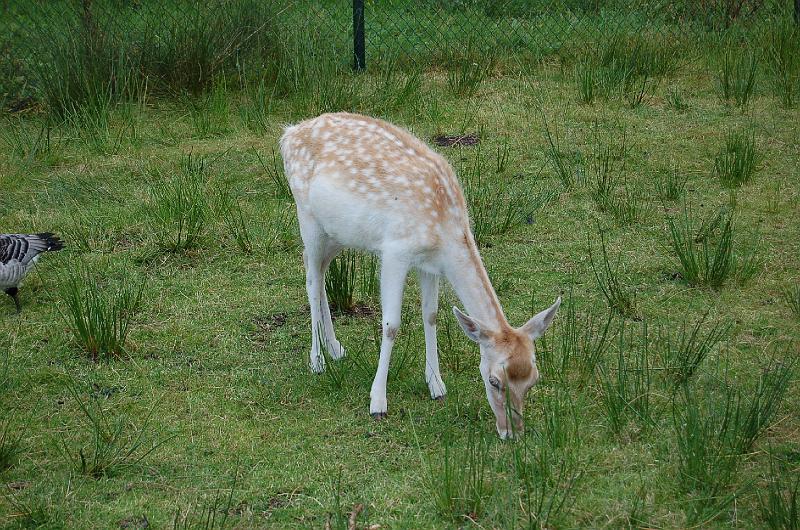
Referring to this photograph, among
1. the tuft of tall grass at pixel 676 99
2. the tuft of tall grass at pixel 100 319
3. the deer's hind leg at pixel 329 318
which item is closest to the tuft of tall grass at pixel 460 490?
the deer's hind leg at pixel 329 318

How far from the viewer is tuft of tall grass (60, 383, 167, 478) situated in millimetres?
4609

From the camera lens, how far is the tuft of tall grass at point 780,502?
373cm

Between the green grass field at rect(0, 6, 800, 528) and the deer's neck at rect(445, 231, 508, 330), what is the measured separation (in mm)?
485

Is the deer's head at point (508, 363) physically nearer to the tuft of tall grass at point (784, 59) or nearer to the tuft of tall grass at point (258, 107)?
the tuft of tall grass at point (258, 107)

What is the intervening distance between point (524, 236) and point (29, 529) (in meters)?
3.95

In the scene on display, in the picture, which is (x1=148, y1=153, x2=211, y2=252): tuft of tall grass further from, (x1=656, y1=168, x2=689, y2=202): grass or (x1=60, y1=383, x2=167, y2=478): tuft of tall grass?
(x1=656, y1=168, x2=689, y2=202): grass

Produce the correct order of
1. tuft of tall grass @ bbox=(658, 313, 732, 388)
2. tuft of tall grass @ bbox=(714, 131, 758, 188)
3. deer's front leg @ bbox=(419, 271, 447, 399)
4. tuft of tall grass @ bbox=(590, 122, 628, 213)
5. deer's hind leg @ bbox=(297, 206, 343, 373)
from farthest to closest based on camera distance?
1. tuft of tall grass @ bbox=(714, 131, 758, 188)
2. tuft of tall grass @ bbox=(590, 122, 628, 213)
3. deer's hind leg @ bbox=(297, 206, 343, 373)
4. deer's front leg @ bbox=(419, 271, 447, 399)
5. tuft of tall grass @ bbox=(658, 313, 732, 388)

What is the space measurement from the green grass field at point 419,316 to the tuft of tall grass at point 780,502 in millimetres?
17

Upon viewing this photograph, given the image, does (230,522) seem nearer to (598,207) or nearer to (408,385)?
(408,385)

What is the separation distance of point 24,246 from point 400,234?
8.75ft

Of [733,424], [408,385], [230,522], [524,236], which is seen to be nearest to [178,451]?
[230,522]

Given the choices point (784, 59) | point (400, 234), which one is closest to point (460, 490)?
point (400, 234)

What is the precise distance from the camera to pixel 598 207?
7.46 metres

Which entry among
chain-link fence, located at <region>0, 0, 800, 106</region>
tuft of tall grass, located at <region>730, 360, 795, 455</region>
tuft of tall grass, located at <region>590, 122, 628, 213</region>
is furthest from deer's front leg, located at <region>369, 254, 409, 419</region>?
chain-link fence, located at <region>0, 0, 800, 106</region>
